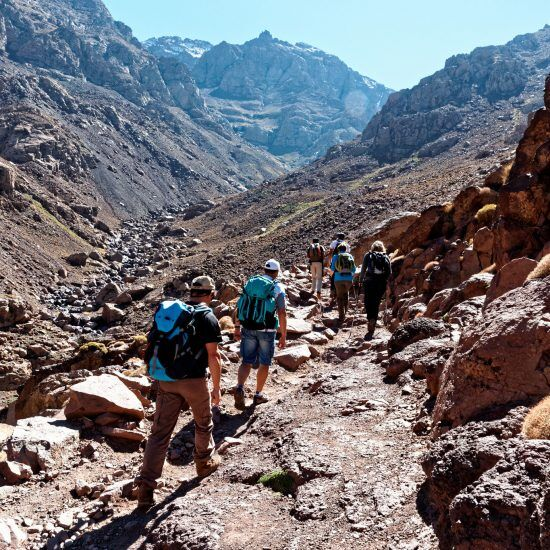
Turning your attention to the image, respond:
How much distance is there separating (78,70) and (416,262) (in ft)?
654

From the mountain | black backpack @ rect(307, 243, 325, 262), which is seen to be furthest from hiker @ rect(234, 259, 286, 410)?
the mountain

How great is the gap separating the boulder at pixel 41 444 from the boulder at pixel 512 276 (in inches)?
262

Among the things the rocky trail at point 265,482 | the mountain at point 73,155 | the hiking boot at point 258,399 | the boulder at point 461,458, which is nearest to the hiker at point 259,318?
the hiking boot at point 258,399

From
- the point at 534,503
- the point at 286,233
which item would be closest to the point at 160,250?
the point at 286,233

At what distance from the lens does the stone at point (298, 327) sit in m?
13.3

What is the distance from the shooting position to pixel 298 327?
13.5 meters

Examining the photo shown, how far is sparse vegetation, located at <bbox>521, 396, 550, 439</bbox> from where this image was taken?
12.3 ft

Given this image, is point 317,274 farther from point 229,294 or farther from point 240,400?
point 240,400

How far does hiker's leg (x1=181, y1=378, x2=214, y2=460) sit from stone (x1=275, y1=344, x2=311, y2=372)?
4834 mm

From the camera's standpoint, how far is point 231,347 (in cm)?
1200

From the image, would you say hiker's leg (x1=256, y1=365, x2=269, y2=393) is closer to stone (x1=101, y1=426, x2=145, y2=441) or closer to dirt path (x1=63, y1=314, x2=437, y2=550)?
dirt path (x1=63, y1=314, x2=437, y2=550)

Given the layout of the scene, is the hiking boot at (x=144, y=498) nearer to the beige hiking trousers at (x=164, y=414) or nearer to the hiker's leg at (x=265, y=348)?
the beige hiking trousers at (x=164, y=414)

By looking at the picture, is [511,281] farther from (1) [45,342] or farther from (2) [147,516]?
(1) [45,342]

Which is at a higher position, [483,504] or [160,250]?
[160,250]
